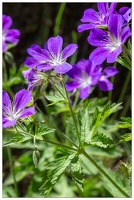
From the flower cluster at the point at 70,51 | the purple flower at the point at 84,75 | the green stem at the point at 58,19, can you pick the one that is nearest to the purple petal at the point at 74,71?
the purple flower at the point at 84,75

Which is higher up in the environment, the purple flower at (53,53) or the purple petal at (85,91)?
the purple flower at (53,53)

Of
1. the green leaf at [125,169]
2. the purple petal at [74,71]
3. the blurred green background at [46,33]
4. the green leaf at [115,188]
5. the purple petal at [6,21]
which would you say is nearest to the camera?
the green leaf at [125,169]

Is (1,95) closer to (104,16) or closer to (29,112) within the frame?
(29,112)

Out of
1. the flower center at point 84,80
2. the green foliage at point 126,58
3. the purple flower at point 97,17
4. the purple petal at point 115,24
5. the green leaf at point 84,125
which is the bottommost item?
the green leaf at point 84,125

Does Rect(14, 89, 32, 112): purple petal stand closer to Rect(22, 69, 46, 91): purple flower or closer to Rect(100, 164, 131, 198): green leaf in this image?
Rect(22, 69, 46, 91): purple flower

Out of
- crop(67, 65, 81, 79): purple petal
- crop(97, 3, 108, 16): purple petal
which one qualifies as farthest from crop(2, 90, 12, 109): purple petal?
crop(67, 65, 81, 79): purple petal

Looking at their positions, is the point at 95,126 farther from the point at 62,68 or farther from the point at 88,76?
the point at 88,76

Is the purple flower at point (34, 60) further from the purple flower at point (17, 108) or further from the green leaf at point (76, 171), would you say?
the green leaf at point (76, 171)
